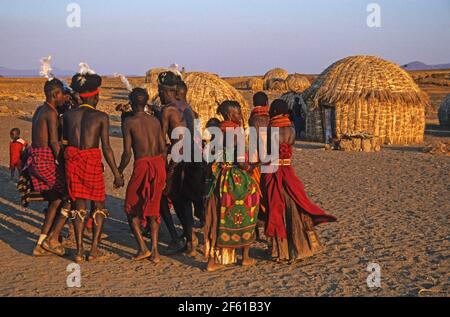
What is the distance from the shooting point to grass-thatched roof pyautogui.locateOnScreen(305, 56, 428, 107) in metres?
15.4

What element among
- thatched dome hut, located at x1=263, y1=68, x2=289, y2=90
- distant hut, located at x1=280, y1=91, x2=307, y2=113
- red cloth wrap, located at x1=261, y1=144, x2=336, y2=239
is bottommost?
red cloth wrap, located at x1=261, y1=144, x2=336, y2=239

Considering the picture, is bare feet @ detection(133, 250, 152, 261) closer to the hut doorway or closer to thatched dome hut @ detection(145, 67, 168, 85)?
the hut doorway

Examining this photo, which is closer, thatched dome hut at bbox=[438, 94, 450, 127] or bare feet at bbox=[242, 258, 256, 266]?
bare feet at bbox=[242, 258, 256, 266]

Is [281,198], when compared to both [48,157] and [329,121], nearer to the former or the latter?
[48,157]

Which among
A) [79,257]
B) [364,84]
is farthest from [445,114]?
[79,257]

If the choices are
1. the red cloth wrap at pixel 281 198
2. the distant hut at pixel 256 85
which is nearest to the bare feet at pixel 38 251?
the red cloth wrap at pixel 281 198

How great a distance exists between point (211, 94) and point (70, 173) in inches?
392

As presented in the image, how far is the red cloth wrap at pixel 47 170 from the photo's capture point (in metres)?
5.95

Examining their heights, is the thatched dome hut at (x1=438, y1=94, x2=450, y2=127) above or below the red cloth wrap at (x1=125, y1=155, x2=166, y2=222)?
above

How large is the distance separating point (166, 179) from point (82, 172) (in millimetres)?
875

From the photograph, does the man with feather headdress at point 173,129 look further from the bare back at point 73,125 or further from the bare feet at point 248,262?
the bare back at point 73,125

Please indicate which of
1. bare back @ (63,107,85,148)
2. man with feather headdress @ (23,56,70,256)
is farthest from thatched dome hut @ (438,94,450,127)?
bare back @ (63,107,85,148)

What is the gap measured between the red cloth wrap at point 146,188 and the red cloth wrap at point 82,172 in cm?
36
